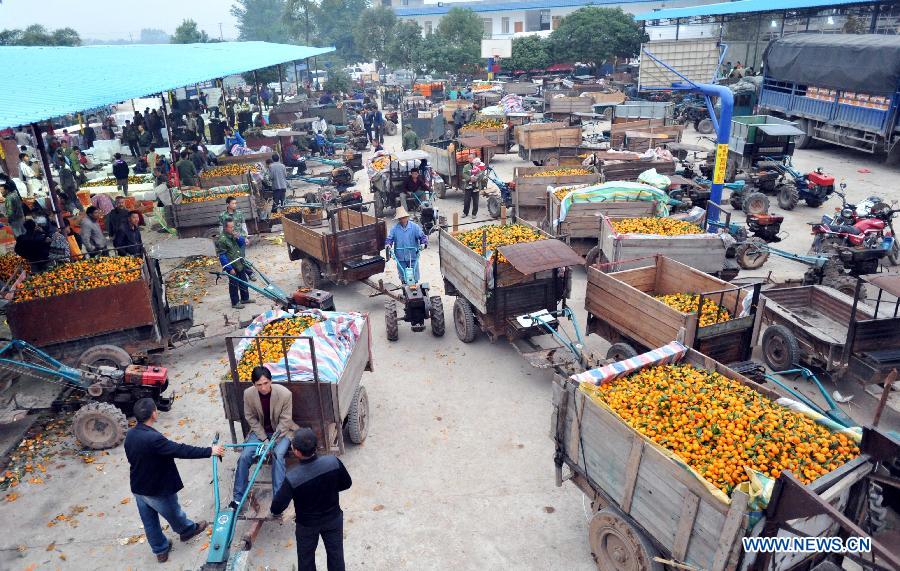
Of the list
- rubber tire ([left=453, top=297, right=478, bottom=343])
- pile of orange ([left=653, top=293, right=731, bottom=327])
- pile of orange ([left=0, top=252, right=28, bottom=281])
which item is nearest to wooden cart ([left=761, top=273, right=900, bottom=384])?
pile of orange ([left=653, top=293, right=731, bottom=327])

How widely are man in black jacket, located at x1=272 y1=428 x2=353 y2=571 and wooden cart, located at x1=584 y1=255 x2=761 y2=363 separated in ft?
17.4

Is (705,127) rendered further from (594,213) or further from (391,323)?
(391,323)

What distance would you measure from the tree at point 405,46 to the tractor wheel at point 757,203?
51047 mm

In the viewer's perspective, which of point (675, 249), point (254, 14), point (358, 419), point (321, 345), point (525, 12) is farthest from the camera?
point (254, 14)

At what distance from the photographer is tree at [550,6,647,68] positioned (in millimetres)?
53875

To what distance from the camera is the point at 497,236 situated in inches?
444

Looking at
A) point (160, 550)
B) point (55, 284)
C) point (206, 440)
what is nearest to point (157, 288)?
point (55, 284)

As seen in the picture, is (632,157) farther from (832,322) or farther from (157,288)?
(157,288)

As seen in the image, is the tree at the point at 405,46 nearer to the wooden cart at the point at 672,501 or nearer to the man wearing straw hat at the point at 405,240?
the man wearing straw hat at the point at 405,240

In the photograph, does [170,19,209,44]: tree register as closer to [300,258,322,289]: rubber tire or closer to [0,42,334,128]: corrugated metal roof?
[0,42,334,128]: corrugated metal roof

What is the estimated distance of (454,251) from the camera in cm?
1154

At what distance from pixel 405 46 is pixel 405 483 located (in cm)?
6287

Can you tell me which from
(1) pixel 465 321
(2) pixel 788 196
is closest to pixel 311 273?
A: (1) pixel 465 321

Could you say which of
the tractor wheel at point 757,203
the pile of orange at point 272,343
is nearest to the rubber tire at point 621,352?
the pile of orange at point 272,343
